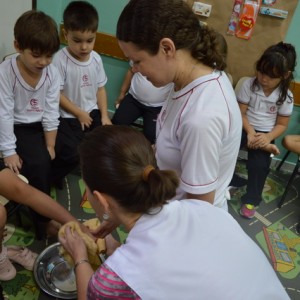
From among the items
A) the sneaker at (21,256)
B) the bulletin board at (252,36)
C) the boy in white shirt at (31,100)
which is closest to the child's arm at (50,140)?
the boy in white shirt at (31,100)

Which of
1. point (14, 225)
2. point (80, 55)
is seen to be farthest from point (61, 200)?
point (80, 55)

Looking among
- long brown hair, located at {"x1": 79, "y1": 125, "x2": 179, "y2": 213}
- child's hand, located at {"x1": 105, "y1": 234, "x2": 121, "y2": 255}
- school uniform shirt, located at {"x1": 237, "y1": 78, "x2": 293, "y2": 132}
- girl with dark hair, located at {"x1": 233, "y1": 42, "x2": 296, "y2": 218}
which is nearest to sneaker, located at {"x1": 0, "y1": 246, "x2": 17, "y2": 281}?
child's hand, located at {"x1": 105, "y1": 234, "x2": 121, "y2": 255}

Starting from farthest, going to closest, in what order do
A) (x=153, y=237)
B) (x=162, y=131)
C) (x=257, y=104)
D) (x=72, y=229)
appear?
(x=257, y=104) < (x=72, y=229) < (x=162, y=131) < (x=153, y=237)

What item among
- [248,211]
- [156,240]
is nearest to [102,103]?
[248,211]

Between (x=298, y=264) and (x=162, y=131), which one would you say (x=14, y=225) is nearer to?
(x=162, y=131)

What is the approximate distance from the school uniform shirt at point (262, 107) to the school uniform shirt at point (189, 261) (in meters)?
1.64

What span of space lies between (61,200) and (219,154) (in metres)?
1.28

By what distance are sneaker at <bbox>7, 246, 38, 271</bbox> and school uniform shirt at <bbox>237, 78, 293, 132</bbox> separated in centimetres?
171

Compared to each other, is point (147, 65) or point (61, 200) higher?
point (147, 65)

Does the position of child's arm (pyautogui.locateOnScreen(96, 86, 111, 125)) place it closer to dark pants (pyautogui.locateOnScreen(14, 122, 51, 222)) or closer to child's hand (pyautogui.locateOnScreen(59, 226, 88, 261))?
dark pants (pyautogui.locateOnScreen(14, 122, 51, 222))

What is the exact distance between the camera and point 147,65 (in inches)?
35.5

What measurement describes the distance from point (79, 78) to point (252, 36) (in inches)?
52.1

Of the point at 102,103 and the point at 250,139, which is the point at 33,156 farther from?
the point at 250,139

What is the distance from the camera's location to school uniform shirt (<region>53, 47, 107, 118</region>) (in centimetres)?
192
